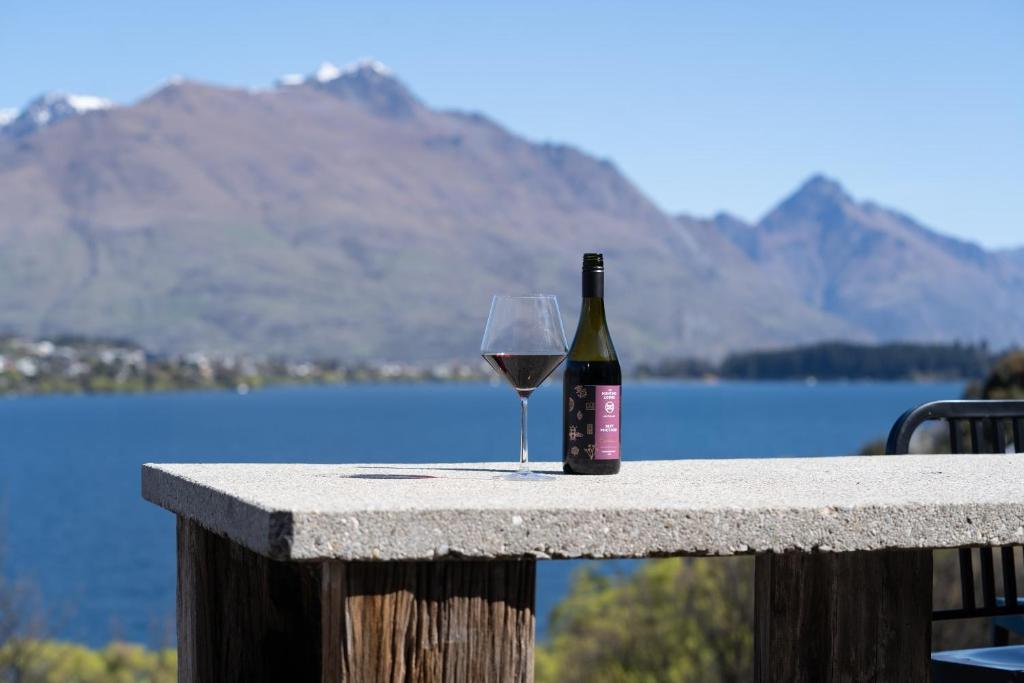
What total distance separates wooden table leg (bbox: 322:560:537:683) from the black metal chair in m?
1.00

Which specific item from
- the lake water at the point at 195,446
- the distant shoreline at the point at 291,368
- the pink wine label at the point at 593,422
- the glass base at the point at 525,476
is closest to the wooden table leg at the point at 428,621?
the glass base at the point at 525,476

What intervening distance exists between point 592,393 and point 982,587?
1408mm

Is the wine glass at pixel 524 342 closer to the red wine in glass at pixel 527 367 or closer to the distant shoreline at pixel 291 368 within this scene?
the red wine in glass at pixel 527 367

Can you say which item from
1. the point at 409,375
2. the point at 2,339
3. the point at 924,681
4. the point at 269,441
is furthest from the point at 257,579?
the point at 409,375

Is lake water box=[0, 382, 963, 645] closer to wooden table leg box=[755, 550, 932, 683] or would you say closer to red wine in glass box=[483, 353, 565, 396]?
red wine in glass box=[483, 353, 565, 396]

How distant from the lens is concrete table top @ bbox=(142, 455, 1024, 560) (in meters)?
1.80

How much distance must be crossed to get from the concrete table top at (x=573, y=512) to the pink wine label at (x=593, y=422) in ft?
0.22

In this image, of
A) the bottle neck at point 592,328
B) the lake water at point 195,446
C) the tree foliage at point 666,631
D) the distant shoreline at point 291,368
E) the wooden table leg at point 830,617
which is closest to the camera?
the wooden table leg at point 830,617

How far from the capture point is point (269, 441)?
89062 mm

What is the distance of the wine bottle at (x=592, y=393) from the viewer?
8.11 ft

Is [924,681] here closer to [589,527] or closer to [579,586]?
[589,527]

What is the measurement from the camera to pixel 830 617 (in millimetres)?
2389

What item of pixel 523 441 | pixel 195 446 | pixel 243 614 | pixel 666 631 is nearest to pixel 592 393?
pixel 523 441

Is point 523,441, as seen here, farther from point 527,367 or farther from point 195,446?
point 195,446
